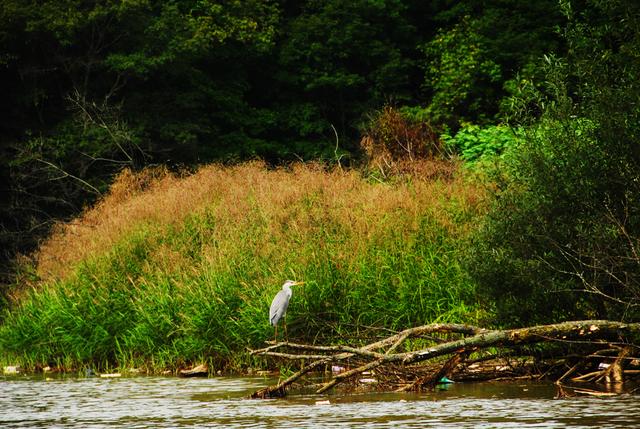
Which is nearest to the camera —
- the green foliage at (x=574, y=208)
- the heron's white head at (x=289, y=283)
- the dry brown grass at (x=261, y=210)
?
the green foliage at (x=574, y=208)

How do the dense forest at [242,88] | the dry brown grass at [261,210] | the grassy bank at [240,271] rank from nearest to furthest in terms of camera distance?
the grassy bank at [240,271]
the dry brown grass at [261,210]
the dense forest at [242,88]

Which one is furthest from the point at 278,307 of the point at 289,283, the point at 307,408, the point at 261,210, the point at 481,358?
the point at 261,210

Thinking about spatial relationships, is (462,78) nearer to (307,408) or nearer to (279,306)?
(279,306)

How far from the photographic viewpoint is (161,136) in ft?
117

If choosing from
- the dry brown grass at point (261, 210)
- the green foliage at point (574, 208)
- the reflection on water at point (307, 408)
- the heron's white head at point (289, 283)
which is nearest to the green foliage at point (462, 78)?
the dry brown grass at point (261, 210)

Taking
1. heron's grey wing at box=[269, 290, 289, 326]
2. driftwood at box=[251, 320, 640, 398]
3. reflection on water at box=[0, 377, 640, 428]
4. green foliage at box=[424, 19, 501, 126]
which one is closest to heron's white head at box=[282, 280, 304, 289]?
heron's grey wing at box=[269, 290, 289, 326]

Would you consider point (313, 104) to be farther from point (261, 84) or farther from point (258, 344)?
point (258, 344)

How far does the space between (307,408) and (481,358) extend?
229 centimetres

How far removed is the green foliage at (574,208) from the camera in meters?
12.8

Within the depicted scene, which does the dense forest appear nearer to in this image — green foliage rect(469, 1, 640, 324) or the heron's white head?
the heron's white head

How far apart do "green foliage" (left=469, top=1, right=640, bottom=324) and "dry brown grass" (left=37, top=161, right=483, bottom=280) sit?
12.0 feet

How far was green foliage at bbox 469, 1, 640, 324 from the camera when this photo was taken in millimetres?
12836

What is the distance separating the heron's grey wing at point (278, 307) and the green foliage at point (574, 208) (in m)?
2.50

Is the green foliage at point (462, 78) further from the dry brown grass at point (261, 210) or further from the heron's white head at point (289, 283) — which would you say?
the heron's white head at point (289, 283)
